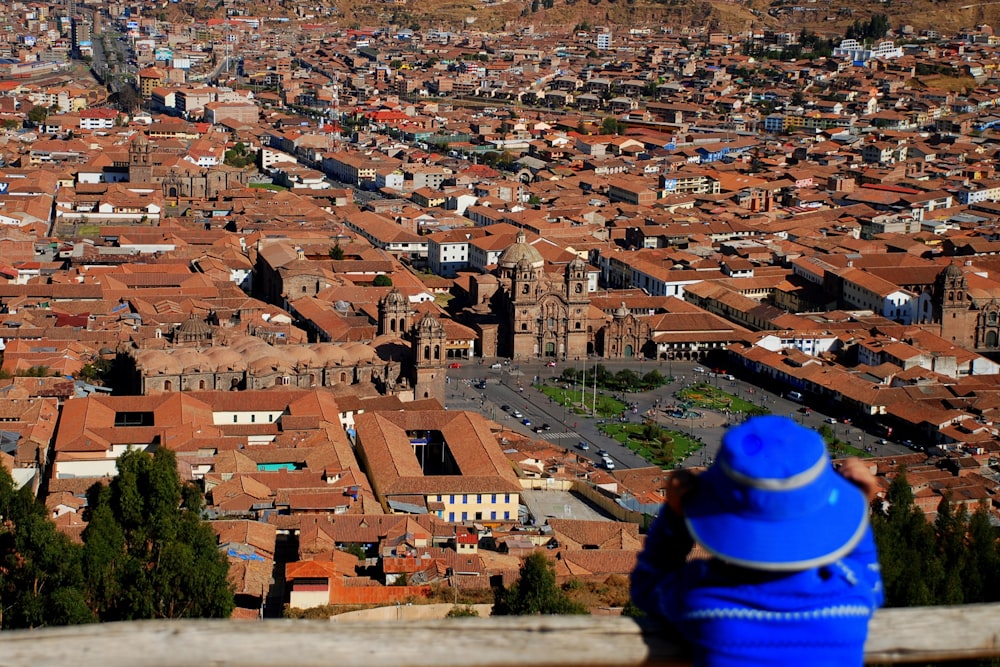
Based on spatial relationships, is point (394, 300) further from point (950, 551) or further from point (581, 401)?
point (950, 551)

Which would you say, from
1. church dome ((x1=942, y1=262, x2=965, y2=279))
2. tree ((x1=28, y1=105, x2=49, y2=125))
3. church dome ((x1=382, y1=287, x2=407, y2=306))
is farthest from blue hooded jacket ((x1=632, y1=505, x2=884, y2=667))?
tree ((x1=28, y1=105, x2=49, y2=125))

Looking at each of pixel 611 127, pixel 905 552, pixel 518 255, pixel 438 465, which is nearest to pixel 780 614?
pixel 905 552

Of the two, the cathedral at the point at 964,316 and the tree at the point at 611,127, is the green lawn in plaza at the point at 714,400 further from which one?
the tree at the point at 611,127

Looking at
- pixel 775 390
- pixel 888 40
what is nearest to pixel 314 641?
pixel 775 390

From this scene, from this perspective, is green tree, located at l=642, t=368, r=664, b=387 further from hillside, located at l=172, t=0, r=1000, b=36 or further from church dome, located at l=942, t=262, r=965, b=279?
hillside, located at l=172, t=0, r=1000, b=36

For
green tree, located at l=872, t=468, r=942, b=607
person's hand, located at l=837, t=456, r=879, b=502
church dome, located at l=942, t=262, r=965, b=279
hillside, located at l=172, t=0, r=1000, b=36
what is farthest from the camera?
hillside, located at l=172, t=0, r=1000, b=36

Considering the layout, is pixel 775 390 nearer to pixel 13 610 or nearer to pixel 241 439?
pixel 241 439
